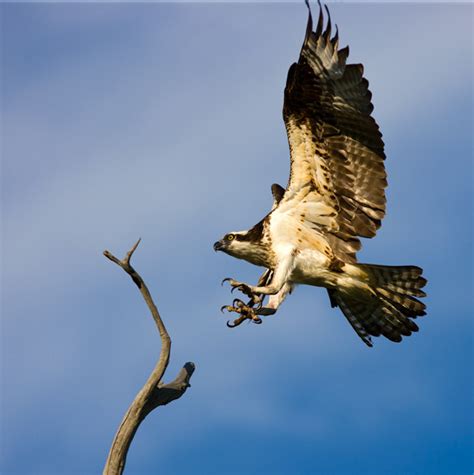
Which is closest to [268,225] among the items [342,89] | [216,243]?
[216,243]

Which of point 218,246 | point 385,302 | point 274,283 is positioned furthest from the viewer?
point 385,302

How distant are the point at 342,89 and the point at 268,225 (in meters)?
1.67

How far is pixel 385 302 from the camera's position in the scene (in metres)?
12.7

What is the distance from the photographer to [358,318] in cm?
1300

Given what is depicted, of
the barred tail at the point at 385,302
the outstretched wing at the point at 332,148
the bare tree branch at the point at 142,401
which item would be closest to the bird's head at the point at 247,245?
the outstretched wing at the point at 332,148

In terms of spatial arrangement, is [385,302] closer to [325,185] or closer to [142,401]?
[325,185]

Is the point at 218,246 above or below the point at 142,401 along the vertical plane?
above

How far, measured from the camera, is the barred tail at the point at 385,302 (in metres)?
12.4

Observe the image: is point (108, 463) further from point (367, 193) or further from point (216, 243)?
point (367, 193)

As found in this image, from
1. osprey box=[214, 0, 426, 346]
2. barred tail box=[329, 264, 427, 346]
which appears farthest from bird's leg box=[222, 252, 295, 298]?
barred tail box=[329, 264, 427, 346]

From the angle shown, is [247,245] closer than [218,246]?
Yes

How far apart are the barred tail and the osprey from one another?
28 millimetres

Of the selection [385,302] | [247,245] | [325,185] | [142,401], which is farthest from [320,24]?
[142,401]

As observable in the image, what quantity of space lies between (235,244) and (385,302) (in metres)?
1.86
